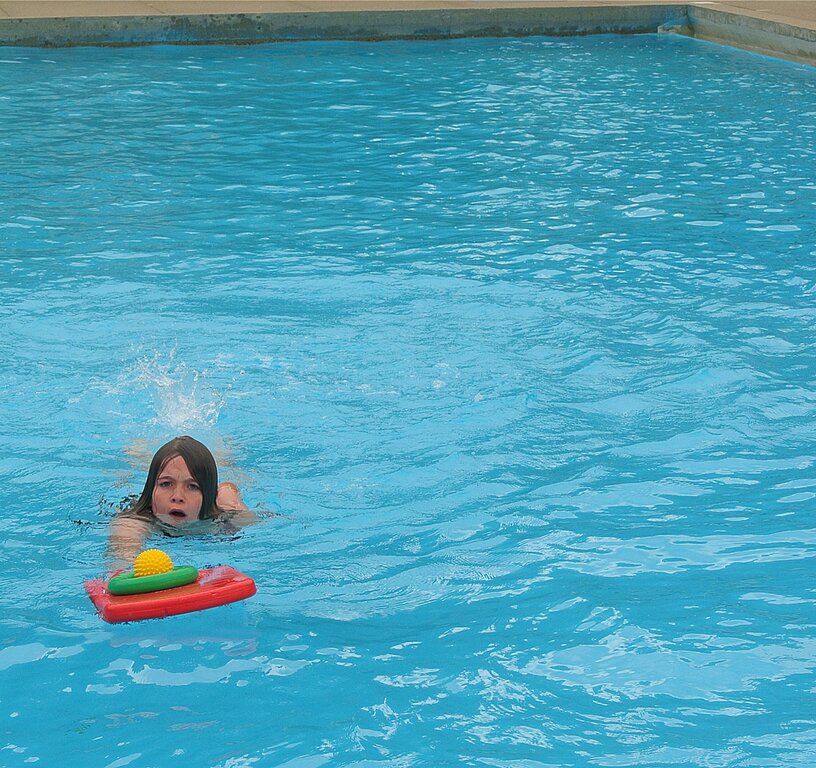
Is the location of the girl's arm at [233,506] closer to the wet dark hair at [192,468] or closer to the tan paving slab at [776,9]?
the wet dark hair at [192,468]

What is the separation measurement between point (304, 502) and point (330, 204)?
16.0 feet

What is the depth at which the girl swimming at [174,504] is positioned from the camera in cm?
483

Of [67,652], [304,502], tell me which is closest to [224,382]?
[304,502]

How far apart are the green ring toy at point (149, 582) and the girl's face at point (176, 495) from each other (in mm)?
729

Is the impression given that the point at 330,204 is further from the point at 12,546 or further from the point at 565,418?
the point at 12,546

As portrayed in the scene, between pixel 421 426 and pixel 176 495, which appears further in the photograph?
pixel 421 426

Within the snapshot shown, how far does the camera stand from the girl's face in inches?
190

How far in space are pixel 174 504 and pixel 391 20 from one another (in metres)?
13.6

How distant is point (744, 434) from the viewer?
20.1ft

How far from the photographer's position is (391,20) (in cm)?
1725

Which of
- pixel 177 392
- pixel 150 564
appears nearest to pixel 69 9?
pixel 177 392

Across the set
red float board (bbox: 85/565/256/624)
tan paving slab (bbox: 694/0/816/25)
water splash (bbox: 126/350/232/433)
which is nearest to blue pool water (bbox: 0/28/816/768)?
water splash (bbox: 126/350/232/433)

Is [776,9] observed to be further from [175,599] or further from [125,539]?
[175,599]

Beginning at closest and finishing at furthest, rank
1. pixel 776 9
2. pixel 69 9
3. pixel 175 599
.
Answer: pixel 175 599, pixel 69 9, pixel 776 9
